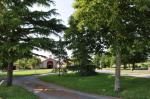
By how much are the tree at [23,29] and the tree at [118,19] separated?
4753 mm

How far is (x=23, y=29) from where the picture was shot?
32.7 meters

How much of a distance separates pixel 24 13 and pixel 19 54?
341cm

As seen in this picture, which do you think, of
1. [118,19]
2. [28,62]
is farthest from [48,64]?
[118,19]

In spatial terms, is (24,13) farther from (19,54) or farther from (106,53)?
(106,53)

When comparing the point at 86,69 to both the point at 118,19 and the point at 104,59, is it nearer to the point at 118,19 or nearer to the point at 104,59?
the point at 118,19

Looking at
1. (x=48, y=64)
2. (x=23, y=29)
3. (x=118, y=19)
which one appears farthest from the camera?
(x=48, y=64)

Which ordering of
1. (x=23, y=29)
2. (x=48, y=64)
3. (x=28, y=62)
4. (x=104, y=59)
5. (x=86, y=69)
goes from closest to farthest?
(x=23, y=29)
(x=86, y=69)
(x=104, y=59)
(x=28, y=62)
(x=48, y=64)

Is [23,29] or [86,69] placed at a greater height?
[23,29]

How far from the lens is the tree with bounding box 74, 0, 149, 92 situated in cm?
2588

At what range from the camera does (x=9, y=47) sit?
30938 millimetres

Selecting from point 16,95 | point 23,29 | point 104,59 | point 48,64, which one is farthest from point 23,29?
point 48,64

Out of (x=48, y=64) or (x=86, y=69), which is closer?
(x=86, y=69)

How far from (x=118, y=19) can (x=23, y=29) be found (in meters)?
9.92

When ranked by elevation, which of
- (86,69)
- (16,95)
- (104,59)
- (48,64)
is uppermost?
(104,59)
